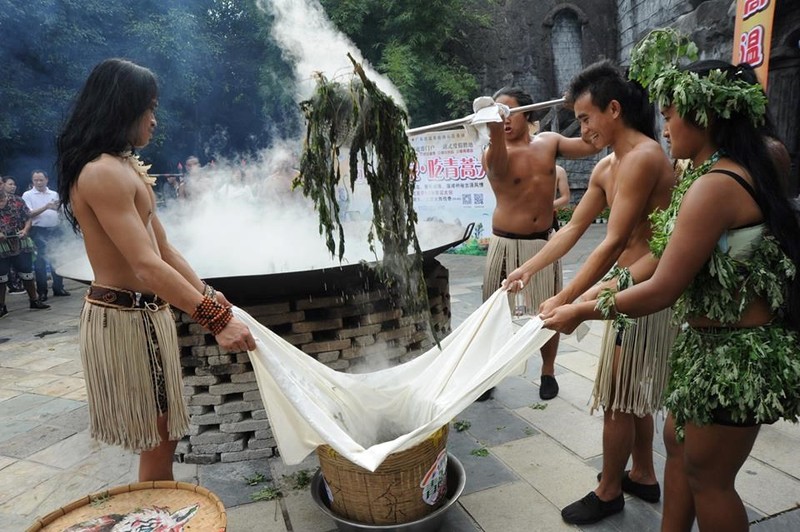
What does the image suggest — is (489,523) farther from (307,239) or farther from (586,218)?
(307,239)

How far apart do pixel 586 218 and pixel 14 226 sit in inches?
306

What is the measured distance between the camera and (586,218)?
2.58 meters

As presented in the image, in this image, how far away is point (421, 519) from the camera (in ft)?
6.94

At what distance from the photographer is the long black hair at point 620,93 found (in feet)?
7.17

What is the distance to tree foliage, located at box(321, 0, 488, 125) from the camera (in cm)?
1292

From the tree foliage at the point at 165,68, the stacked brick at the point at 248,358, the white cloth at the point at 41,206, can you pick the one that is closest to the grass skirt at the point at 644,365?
the stacked brick at the point at 248,358

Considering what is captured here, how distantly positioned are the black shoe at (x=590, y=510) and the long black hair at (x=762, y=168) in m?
1.18

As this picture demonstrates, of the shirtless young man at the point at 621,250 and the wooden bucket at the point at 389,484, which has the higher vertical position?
the shirtless young man at the point at 621,250

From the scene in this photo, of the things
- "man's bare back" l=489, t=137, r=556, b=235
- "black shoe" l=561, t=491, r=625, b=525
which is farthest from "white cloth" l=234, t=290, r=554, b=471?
"man's bare back" l=489, t=137, r=556, b=235

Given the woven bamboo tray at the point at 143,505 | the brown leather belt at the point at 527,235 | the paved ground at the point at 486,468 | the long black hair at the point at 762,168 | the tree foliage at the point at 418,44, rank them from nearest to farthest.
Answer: the long black hair at the point at 762,168 < the woven bamboo tray at the point at 143,505 < the paved ground at the point at 486,468 < the brown leather belt at the point at 527,235 < the tree foliage at the point at 418,44

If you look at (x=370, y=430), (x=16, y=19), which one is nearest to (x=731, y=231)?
(x=370, y=430)

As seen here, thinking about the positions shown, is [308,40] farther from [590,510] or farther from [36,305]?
[36,305]

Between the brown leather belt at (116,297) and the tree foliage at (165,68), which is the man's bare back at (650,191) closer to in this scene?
the brown leather belt at (116,297)

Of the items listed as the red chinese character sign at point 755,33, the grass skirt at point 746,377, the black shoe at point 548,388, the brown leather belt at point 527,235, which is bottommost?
the black shoe at point 548,388
